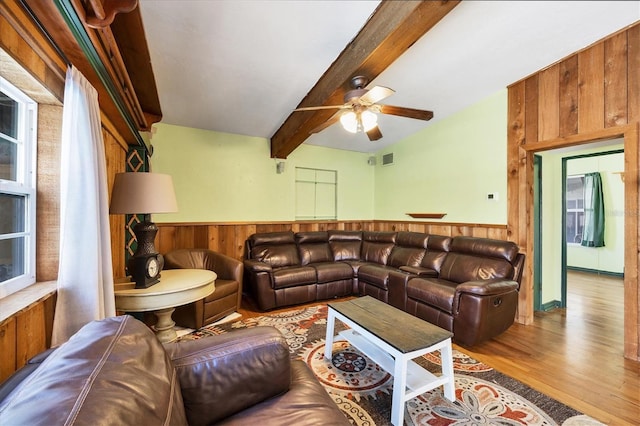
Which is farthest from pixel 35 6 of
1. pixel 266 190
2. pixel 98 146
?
pixel 266 190

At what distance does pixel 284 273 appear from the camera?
3.41 meters

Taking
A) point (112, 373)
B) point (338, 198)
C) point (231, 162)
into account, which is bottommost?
point (112, 373)

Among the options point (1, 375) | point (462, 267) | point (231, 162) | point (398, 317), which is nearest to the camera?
point (1, 375)

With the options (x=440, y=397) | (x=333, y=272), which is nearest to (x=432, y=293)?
(x=440, y=397)

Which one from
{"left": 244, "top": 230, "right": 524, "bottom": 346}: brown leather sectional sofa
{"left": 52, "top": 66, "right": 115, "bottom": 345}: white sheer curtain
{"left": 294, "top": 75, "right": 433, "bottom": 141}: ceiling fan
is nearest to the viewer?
{"left": 52, "top": 66, "right": 115, "bottom": 345}: white sheer curtain

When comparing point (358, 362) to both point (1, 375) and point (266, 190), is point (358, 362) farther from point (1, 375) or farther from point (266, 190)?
point (266, 190)

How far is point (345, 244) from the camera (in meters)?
4.50

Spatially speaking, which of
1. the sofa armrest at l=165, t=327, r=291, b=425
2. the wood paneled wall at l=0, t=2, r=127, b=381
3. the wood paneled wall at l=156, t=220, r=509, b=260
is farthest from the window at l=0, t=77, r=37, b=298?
the wood paneled wall at l=156, t=220, r=509, b=260

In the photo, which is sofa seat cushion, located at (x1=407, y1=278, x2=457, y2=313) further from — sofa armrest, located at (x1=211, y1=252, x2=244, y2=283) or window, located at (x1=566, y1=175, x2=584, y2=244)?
window, located at (x1=566, y1=175, x2=584, y2=244)

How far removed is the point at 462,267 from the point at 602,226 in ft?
13.8

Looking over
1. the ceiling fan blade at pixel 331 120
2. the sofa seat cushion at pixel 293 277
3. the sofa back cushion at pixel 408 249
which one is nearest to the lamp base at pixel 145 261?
the sofa seat cushion at pixel 293 277

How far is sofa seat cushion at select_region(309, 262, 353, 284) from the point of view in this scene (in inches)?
144

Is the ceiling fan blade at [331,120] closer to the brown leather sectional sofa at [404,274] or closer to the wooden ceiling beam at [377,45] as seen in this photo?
the wooden ceiling beam at [377,45]

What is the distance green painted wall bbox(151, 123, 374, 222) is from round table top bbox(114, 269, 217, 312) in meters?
1.78
